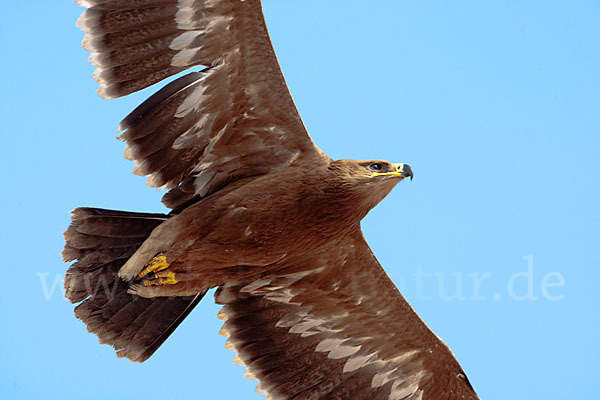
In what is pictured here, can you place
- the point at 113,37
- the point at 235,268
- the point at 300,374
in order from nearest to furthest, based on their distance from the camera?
the point at 113,37 → the point at 235,268 → the point at 300,374

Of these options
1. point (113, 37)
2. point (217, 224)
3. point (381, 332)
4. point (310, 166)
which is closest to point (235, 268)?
point (217, 224)

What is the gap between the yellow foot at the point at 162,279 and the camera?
298 inches

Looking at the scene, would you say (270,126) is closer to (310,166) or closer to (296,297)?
(310,166)

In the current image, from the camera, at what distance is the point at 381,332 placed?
28.0 ft

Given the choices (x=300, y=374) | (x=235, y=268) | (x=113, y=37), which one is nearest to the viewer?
(x=113, y=37)

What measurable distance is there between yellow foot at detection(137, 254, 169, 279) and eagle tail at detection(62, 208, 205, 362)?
266 mm

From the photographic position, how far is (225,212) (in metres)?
7.41

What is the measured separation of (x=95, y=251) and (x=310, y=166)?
6.87 ft

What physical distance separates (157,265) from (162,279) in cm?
15

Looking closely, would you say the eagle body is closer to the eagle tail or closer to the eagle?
the eagle

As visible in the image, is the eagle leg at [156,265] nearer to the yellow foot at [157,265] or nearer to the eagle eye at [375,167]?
the yellow foot at [157,265]

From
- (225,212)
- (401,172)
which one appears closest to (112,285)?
(225,212)

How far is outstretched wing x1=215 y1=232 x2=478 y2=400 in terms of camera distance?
327 inches

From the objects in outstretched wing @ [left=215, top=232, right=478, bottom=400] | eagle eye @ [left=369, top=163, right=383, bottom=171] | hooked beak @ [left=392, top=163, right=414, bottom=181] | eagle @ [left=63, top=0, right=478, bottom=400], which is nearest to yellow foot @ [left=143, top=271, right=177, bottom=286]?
eagle @ [left=63, top=0, right=478, bottom=400]
